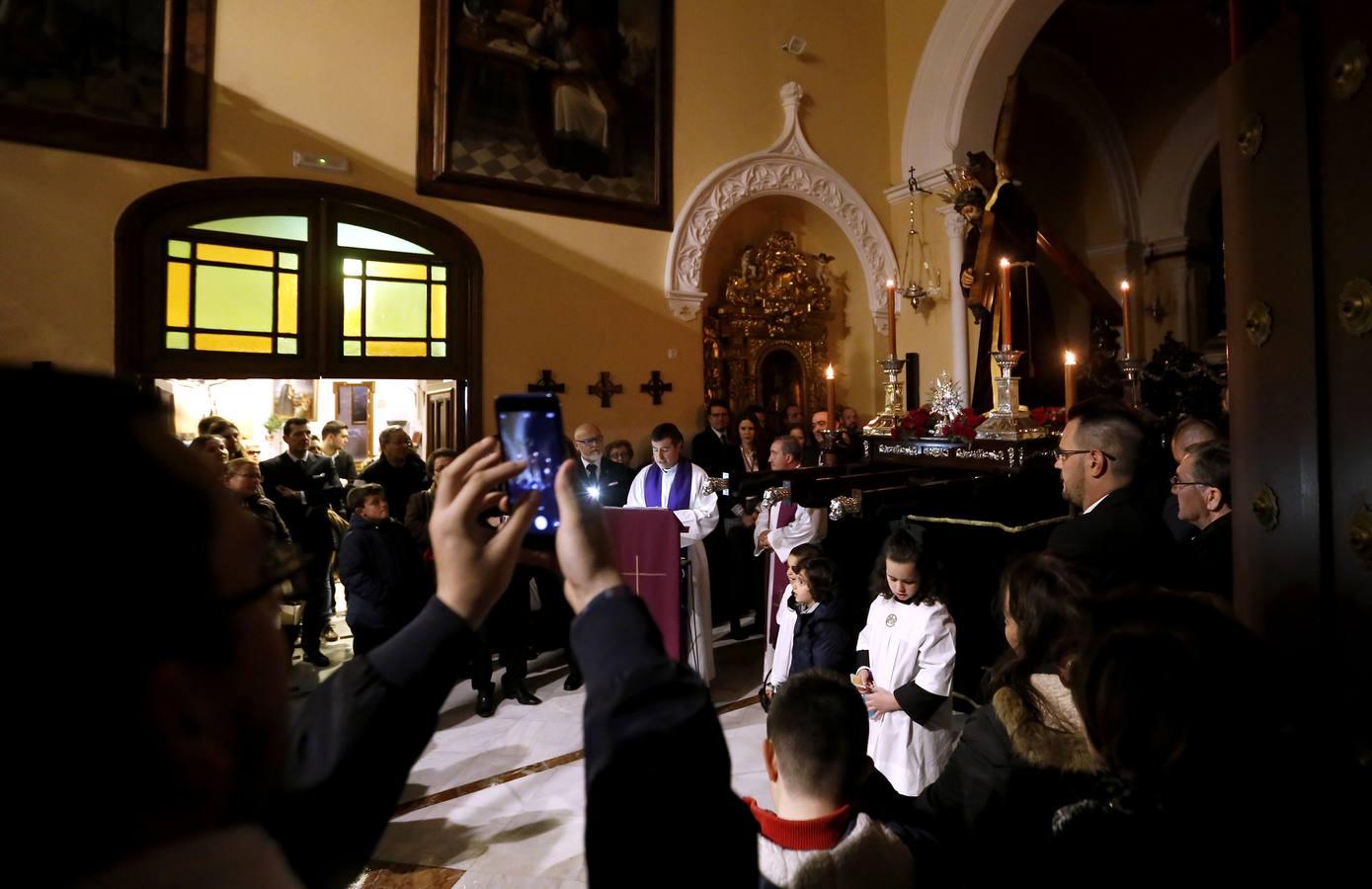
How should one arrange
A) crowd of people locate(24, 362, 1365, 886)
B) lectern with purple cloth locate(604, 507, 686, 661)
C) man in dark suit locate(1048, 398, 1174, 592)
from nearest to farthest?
crowd of people locate(24, 362, 1365, 886) < man in dark suit locate(1048, 398, 1174, 592) < lectern with purple cloth locate(604, 507, 686, 661)

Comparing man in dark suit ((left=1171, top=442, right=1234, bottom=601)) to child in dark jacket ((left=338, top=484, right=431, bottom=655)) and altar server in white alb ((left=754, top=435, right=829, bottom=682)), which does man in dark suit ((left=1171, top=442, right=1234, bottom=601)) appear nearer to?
altar server in white alb ((left=754, top=435, right=829, bottom=682))

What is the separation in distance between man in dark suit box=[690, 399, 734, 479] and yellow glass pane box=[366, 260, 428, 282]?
306 centimetres

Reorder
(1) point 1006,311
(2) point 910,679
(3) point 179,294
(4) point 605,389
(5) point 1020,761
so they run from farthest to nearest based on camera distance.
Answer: (4) point 605,389, (3) point 179,294, (1) point 1006,311, (2) point 910,679, (5) point 1020,761

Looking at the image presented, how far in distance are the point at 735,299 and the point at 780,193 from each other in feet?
4.31

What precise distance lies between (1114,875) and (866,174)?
30.5ft

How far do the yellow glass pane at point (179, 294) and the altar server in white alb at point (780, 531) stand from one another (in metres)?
4.61

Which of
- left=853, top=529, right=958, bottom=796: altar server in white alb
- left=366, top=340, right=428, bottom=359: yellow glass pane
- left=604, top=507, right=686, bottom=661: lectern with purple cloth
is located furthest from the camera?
left=366, top=340, right=428, bottom=359: yellow glass pane

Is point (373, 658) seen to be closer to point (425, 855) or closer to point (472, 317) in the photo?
point (425, 855)

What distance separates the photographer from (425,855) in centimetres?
300

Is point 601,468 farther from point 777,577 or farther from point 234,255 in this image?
point 234,255

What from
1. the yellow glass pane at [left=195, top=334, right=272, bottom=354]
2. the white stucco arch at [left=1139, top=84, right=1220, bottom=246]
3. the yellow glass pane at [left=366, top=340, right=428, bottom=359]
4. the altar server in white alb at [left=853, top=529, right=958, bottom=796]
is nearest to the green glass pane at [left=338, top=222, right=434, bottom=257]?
the yellow glass pane at [left=366, top=340, right=428, bottom=359]

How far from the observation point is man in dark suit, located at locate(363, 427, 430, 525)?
599cm

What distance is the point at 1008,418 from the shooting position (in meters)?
3.90

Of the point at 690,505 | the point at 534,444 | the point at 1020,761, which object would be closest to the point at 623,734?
the point at 534,444
